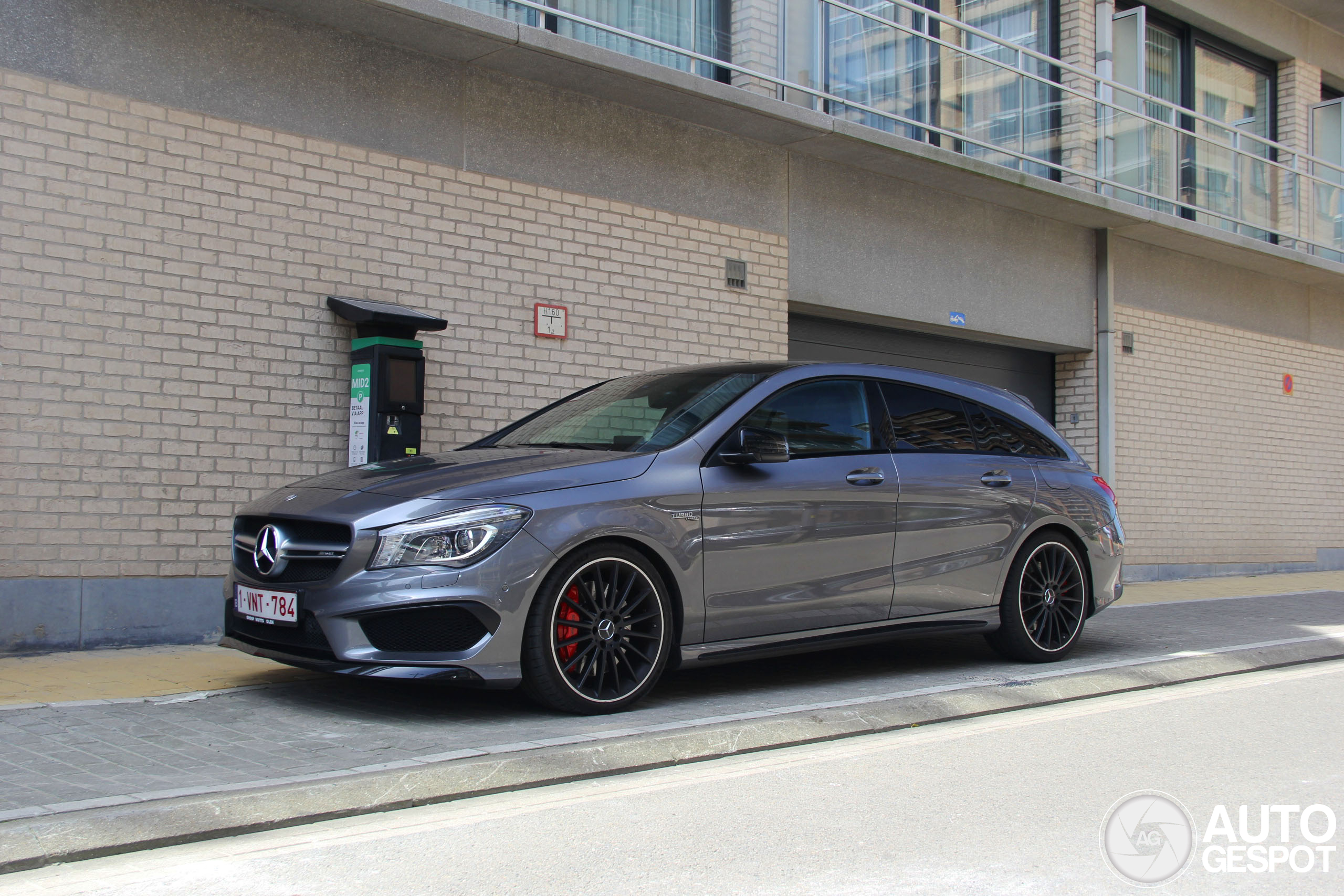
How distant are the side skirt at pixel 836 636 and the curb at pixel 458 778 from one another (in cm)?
40

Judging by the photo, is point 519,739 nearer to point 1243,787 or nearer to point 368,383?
point 1243,787

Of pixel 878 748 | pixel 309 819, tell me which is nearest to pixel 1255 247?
pixel 878 748

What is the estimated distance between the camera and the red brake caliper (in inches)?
205

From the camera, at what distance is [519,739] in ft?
16.1

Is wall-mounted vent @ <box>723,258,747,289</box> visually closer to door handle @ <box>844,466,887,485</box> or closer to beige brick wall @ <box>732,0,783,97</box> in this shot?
beige brick wall @ <box>732,0,783,97</box>

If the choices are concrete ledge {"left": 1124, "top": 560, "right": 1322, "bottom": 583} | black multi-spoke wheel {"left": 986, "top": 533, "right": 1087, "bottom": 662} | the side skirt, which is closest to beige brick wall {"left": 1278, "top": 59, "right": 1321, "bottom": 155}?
concrete ledge {"left": 1124, "top": 560, "right": 1322, "bottom": 583}

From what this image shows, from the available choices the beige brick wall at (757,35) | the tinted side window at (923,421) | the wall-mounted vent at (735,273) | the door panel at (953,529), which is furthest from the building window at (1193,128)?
the door panel at (953,529)

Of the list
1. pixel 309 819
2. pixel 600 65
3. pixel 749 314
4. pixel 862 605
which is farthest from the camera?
pixel 749 314

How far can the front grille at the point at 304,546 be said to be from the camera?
16.7ft

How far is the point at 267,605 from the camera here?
5.27 metres

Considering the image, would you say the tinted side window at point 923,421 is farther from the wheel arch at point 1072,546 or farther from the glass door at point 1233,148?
the glass door at point 1233,148

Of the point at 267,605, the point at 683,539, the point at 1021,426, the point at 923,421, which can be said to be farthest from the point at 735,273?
the point at 267,605

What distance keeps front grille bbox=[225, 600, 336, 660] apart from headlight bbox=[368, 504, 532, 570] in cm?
37

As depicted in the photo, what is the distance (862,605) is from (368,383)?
3701 mm
